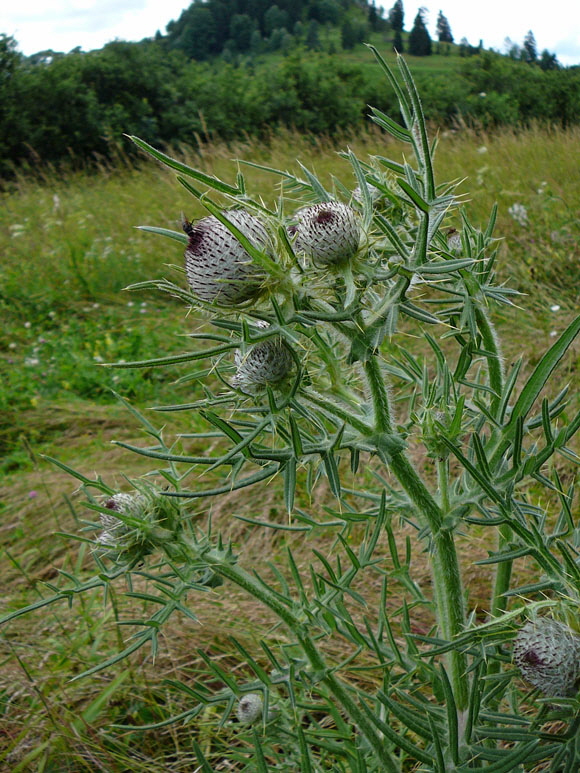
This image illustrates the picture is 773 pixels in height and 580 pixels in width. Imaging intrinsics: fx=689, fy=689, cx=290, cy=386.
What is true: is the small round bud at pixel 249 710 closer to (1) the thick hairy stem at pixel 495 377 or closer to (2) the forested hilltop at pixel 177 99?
(1) the thick hairy stem at pixel 495 377

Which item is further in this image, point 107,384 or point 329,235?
point 107,384

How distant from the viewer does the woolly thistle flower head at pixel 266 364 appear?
0.94 metres

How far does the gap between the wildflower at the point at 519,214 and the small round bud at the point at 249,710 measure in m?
3.75

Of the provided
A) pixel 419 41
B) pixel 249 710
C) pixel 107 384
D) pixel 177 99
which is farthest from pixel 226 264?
pixel 419 41

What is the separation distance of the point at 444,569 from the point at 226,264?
0.64 meters

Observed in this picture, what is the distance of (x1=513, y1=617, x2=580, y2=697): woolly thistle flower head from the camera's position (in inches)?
37.3

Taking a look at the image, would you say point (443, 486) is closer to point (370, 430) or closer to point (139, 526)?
point (370, 430)

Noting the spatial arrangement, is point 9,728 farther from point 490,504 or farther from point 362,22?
point 362,22

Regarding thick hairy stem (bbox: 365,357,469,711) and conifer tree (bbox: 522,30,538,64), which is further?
conifer tree (bbox: 522,30,538,64)

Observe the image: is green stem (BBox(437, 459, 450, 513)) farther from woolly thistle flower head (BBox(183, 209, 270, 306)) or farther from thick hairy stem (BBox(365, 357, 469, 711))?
woolly thistle flower head (BBox(183, 209, 270, 306))

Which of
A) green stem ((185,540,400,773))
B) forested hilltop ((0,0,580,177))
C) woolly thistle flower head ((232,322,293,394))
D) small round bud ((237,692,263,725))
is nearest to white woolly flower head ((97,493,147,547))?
green stem ((185,540,400,773))

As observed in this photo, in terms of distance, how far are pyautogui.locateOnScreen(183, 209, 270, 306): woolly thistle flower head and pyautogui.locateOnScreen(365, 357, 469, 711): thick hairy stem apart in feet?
0.93

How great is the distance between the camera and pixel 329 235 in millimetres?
868

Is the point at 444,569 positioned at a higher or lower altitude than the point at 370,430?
lower
